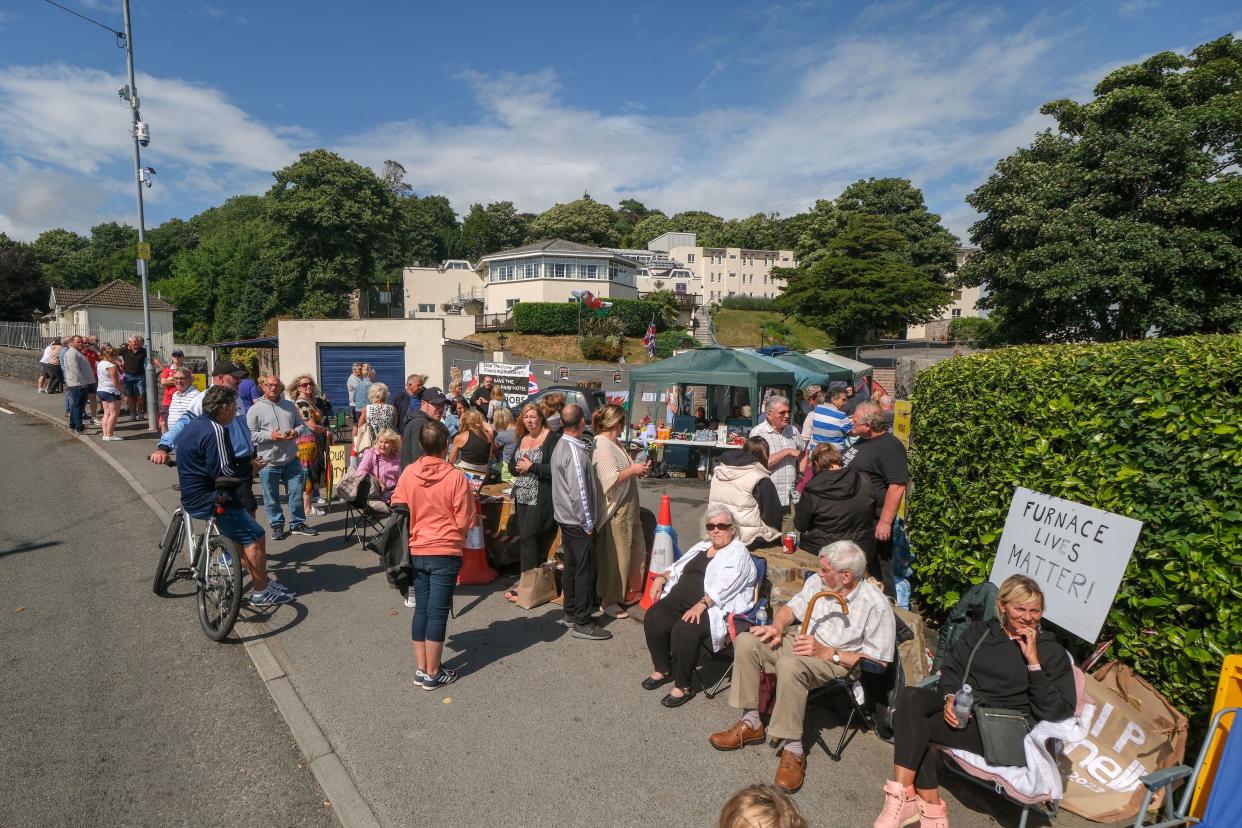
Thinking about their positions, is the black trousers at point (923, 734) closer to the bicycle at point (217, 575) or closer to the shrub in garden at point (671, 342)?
the bicycle at point (217, 575)

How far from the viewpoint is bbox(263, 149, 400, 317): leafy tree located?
158 ft

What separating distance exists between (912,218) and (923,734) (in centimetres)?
5908

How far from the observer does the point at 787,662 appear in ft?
13.2

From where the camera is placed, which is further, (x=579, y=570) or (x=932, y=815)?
(x=579, y=570)

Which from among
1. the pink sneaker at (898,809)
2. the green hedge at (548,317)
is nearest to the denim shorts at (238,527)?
the pink sneaker at (898,809)

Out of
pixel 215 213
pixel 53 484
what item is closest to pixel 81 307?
pixel 53 484

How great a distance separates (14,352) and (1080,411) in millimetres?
32458

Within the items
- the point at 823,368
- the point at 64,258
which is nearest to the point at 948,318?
the point at 823,368

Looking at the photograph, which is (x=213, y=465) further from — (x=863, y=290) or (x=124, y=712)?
(x=863, y=290)

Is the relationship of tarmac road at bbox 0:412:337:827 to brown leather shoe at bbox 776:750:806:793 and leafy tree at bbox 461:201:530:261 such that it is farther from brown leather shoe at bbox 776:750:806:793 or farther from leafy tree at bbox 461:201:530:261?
leafy tree at bbox 461:201:530:261

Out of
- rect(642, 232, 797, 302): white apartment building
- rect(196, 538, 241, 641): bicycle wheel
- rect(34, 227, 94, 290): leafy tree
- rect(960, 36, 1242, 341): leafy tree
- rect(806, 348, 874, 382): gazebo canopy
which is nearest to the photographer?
rect(196, 538, 241, 641): bicycle wheel

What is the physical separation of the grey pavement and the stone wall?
2272 cm

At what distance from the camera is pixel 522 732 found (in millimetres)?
4258

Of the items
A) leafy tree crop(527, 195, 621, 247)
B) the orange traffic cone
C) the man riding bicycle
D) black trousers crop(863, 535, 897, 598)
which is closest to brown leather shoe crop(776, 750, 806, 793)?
black trousers crop(863, 535, 897, 598)
